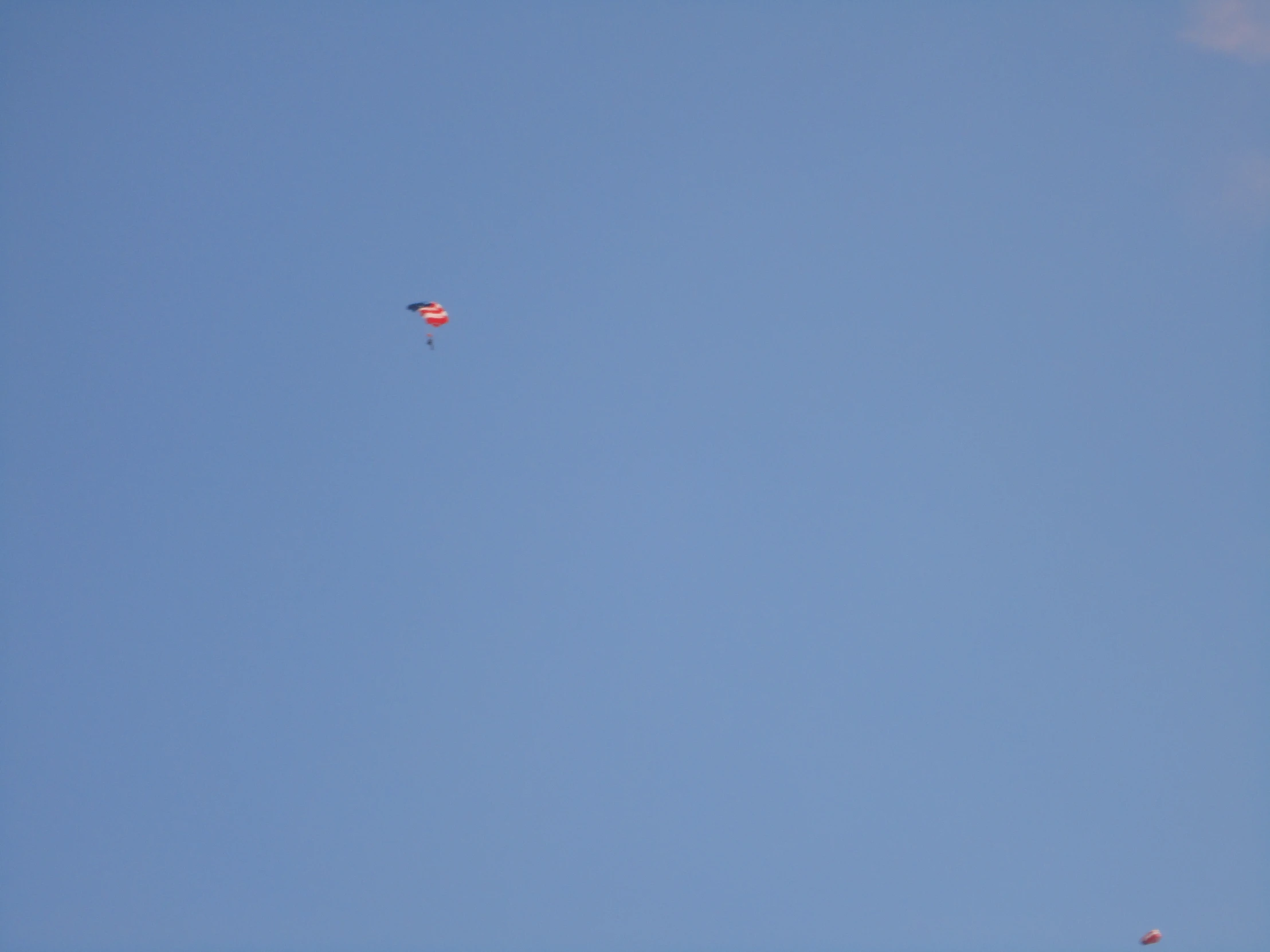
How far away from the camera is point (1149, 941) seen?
155 feet

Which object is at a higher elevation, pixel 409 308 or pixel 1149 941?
pixel 409 308

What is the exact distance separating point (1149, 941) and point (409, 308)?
107 ft

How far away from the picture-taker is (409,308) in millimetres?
45500
